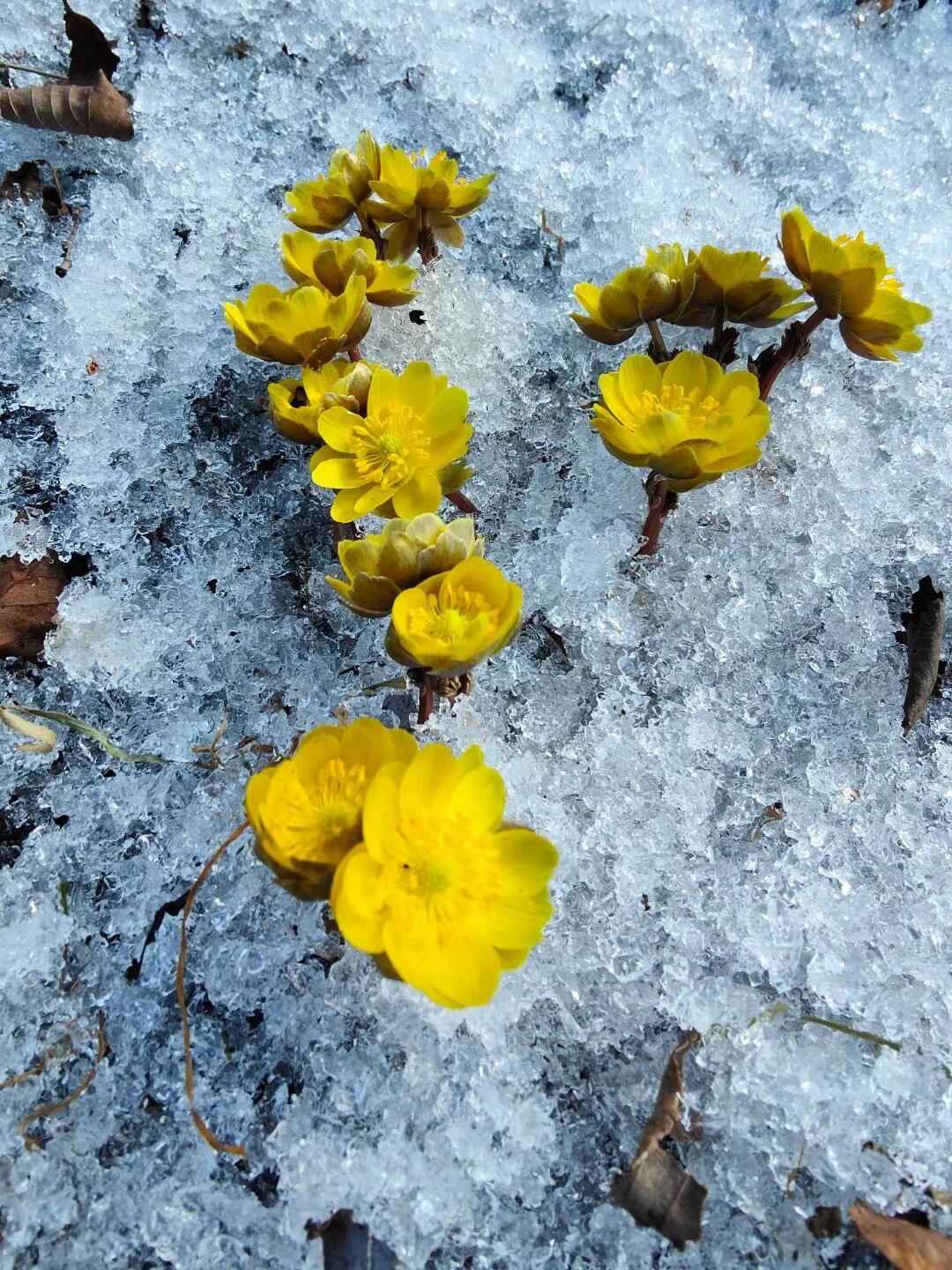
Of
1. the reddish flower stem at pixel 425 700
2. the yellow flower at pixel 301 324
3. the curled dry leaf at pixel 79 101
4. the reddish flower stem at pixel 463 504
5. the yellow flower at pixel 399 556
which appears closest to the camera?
the yellow flower at pixel 399 556

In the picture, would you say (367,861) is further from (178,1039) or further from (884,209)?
(884,209)

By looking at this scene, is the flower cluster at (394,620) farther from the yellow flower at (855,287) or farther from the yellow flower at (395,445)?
the yellow flower at (855,287)

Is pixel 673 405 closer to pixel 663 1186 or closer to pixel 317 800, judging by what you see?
pixel 317 800

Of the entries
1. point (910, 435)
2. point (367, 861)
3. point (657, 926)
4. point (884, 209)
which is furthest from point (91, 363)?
point (884, 209)

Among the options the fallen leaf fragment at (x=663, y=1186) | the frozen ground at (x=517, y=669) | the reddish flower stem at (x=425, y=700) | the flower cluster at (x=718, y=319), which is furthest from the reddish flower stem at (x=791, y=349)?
the fallen leaf fragment at (x=663, y=1186)

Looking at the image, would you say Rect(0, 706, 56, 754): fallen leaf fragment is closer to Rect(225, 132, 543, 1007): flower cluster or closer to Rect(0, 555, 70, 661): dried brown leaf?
Rect(0, 555, 70, 661): dried brown leaf

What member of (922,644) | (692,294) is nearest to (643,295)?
(692,294)

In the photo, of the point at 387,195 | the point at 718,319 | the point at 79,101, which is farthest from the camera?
the point at 79,101
